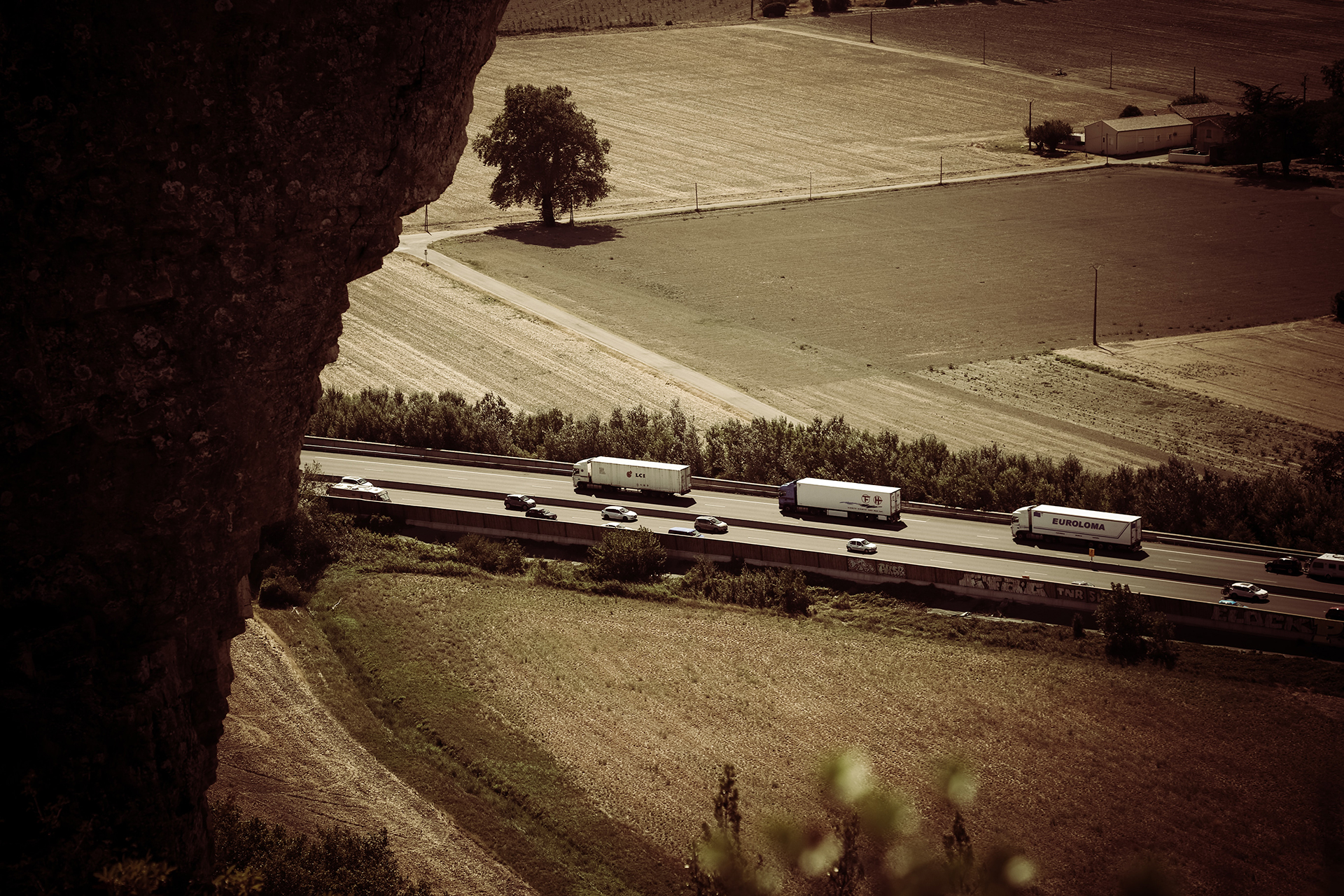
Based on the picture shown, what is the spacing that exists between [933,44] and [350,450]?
15589cm

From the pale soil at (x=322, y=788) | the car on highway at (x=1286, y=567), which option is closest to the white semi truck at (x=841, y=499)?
the car on highway at (x=1286, y=567)

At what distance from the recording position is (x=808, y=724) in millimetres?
39562

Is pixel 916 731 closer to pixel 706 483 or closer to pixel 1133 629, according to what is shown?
pixel 1133 629

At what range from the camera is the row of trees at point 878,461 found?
5525cm

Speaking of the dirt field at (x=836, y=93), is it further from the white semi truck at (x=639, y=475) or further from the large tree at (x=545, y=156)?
the white semi truck at (x=639, y=475)

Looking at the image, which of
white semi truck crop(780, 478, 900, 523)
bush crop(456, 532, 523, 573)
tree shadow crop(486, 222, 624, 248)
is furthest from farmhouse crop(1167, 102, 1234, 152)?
bush crop(456, 532, 523, 573)

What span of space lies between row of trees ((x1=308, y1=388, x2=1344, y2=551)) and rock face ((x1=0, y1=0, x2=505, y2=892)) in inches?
1664

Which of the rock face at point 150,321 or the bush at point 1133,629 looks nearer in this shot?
the rock face at point 150,321

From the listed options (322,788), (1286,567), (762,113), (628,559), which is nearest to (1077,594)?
(1286,567)

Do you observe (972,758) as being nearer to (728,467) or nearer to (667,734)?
(667,734)

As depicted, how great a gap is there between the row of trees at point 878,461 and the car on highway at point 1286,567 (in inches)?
141

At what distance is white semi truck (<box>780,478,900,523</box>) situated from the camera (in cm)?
5669

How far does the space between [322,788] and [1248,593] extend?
34331 millimetres

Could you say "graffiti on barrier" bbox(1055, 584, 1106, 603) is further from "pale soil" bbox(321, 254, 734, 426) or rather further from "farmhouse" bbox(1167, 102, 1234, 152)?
"farmhouse" bbox(1167, 102, 1234, 152)
